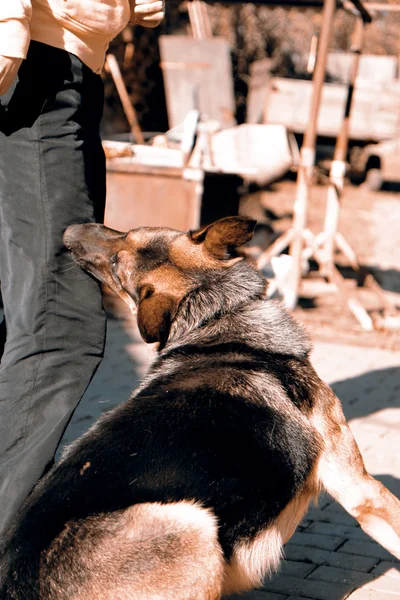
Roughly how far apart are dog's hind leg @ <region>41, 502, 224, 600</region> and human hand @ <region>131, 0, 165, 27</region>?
6.42ft

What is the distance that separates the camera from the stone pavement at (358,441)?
3203mm

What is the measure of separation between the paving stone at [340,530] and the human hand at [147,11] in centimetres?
239

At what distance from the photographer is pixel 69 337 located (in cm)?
297

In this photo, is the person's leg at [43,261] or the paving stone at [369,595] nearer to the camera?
the person's leg at [43,261]

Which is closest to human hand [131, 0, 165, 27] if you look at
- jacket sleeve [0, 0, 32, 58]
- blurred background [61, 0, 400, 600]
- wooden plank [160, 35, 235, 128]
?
jacket sleeve [0, 0, 32, 58]

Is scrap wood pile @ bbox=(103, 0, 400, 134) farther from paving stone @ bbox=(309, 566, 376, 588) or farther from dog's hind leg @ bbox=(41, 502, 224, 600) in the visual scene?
dog's hind leg @ bbox=(41, 502, 224, 600)

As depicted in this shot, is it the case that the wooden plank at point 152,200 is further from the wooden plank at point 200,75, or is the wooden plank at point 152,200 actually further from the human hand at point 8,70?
the wooden plank at point 200,75

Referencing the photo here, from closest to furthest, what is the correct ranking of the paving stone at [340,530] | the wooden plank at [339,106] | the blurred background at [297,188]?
1. the paving stone at [340,530]
2. the blurred background at [297,188]
3. the wooden plank at [339,106]

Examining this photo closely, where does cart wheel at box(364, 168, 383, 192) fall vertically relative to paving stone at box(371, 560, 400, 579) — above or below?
below

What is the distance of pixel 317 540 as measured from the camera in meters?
3.62

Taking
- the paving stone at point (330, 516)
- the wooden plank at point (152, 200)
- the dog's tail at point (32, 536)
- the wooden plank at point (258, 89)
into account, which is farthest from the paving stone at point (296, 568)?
the wooden plank at point (258, 89)

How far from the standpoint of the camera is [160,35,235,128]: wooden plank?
12.9m

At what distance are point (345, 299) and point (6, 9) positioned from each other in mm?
6377

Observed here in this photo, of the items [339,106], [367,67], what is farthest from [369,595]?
[367,67]
